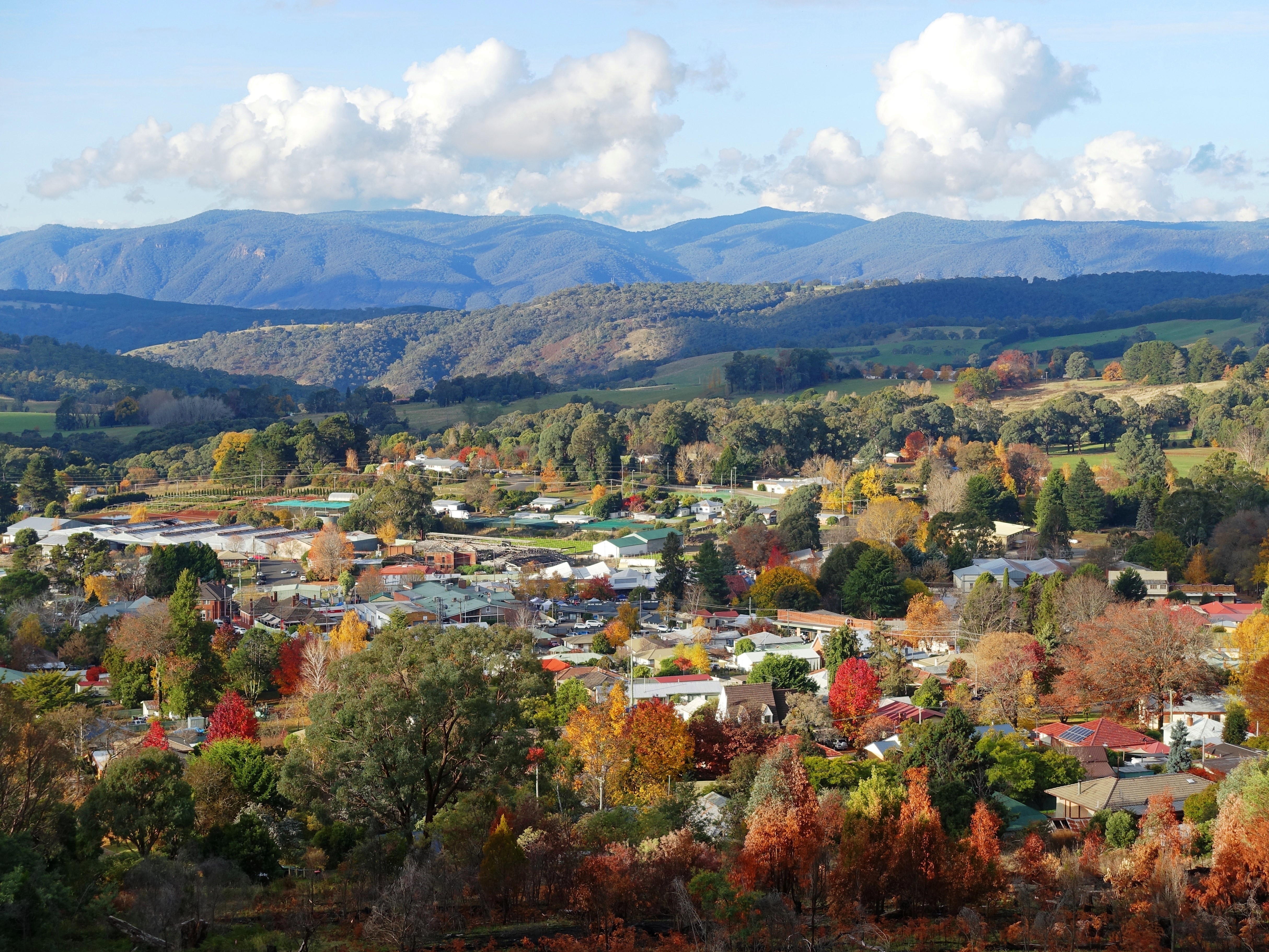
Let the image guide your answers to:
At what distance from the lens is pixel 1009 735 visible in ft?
73.3

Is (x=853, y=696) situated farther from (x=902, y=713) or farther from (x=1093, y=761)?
(x=1093, y=761)

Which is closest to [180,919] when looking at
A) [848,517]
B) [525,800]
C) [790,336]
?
[525,800]

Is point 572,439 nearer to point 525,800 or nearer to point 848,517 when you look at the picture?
point 848,517

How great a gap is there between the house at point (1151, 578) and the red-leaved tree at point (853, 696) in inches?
490

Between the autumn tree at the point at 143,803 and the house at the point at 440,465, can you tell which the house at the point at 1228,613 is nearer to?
the autumn tree at the point at 143,803

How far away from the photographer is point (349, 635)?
3000 cm

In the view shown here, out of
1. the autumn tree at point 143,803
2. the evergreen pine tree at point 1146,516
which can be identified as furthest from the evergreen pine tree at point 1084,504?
the autumn tree at point 143,803

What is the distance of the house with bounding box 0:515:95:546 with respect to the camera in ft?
154

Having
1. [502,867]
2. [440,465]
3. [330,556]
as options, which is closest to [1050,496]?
[330,556]

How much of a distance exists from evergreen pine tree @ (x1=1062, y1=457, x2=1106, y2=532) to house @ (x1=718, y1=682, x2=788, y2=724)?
893 inches

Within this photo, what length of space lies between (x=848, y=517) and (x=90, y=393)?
60635 mm

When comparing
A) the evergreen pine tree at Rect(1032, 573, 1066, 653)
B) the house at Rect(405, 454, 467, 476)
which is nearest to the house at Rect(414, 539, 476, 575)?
the house at Rect(405, 454, 467, 476)

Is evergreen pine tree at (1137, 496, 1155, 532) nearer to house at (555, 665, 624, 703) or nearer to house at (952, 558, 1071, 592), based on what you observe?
house at (952, 558, 1071, 592)

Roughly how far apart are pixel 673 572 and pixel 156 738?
17.9 metres
